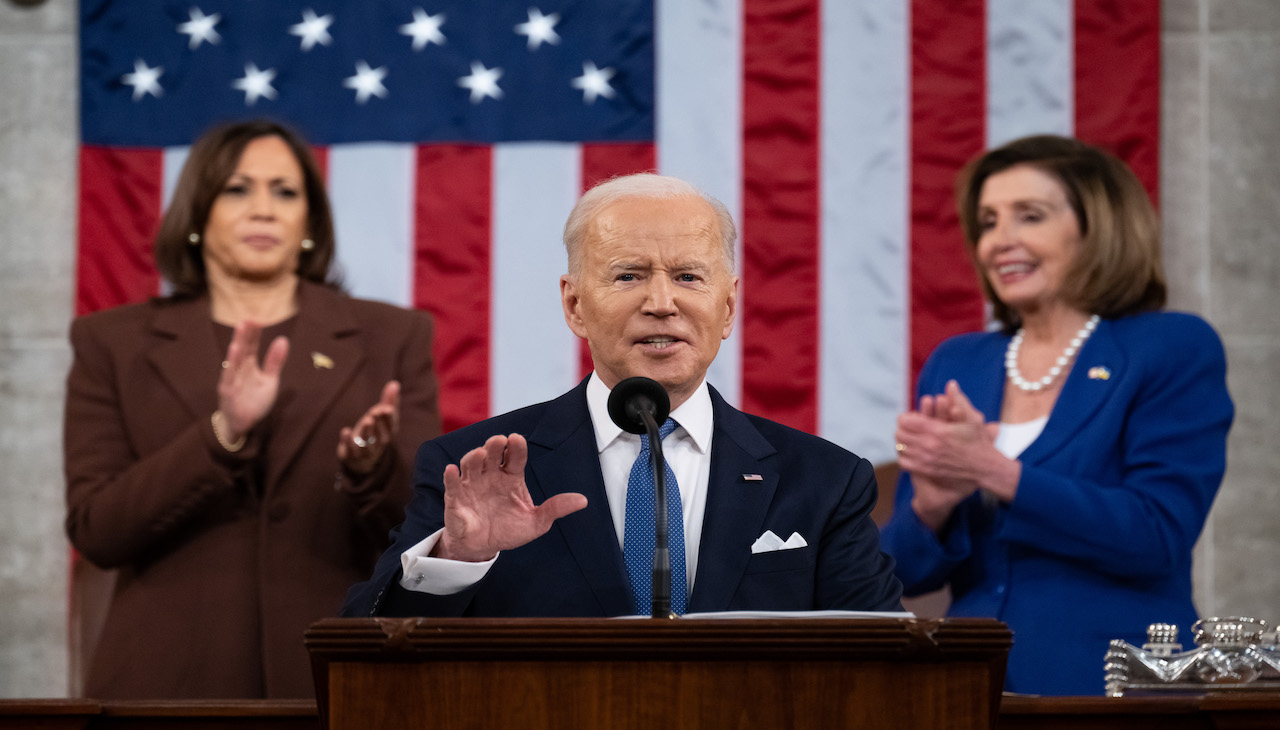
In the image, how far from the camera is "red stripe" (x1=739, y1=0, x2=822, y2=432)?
4086 mm

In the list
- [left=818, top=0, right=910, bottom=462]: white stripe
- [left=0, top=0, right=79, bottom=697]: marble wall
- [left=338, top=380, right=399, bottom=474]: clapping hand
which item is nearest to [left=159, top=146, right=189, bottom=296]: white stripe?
[left=0, top=0, right=79, bottom=697]: marble wall

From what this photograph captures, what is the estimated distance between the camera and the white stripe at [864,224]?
4.09m

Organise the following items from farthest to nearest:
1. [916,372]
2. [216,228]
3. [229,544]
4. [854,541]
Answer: [916,372]
[216,228]
[229,544]
[854,541]

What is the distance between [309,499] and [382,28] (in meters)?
1.71

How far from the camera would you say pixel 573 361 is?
4.14 metres

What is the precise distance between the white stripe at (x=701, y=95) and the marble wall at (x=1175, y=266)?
1301 millimetres

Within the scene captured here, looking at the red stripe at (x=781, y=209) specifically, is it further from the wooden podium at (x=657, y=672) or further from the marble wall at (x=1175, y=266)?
the wooden podium at (x=657, y=672)

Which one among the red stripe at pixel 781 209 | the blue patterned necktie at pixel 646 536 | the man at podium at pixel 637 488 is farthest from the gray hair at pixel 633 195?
the red stripe at pixel 781 209

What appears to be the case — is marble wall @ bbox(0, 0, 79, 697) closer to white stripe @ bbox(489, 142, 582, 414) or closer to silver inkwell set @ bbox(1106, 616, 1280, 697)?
white stripe @ bbox(489, 142, 582, 414)

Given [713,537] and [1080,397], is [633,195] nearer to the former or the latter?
[713,537]

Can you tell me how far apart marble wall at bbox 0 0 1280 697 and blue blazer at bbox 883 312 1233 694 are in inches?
50.6

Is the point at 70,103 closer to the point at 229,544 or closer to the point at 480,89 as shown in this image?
the point at 480,89

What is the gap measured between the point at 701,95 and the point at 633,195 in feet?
6.72

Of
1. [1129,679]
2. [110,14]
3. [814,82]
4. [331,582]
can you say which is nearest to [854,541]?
[1129,679]
